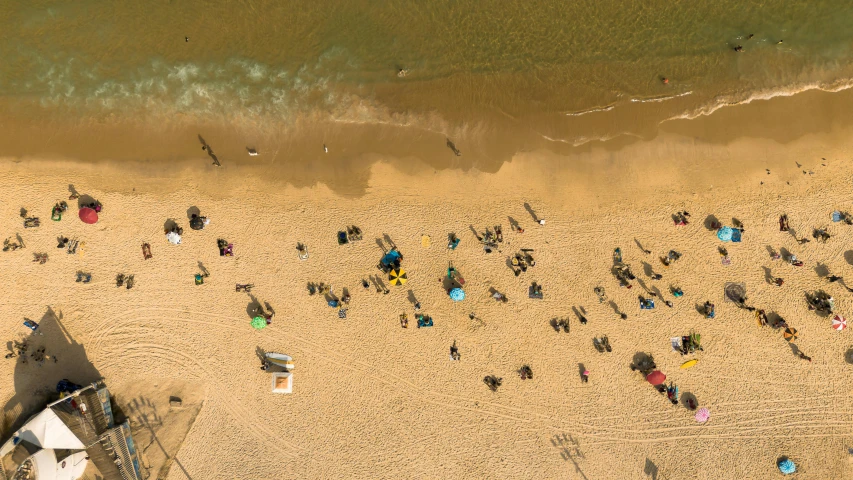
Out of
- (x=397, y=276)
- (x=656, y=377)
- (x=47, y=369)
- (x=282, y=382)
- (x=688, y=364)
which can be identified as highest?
(x=397, y=276)

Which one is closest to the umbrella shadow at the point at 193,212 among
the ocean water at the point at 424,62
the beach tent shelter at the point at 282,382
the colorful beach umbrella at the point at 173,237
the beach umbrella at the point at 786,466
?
the colorful beach umbrella at the point at 173,237

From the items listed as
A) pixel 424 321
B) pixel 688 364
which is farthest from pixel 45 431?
pixel 688 364

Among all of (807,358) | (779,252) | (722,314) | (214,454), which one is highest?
(779,252)

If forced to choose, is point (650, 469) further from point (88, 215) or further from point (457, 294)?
point (88, 215)

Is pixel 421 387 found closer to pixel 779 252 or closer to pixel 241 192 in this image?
pixel 241 192

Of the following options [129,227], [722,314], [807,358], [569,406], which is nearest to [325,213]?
[129,227]

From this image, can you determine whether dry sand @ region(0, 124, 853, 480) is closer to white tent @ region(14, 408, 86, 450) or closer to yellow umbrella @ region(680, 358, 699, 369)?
yellow umbrella @ region(680, 358, 699, 369)

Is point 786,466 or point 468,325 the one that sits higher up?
point 468,325
